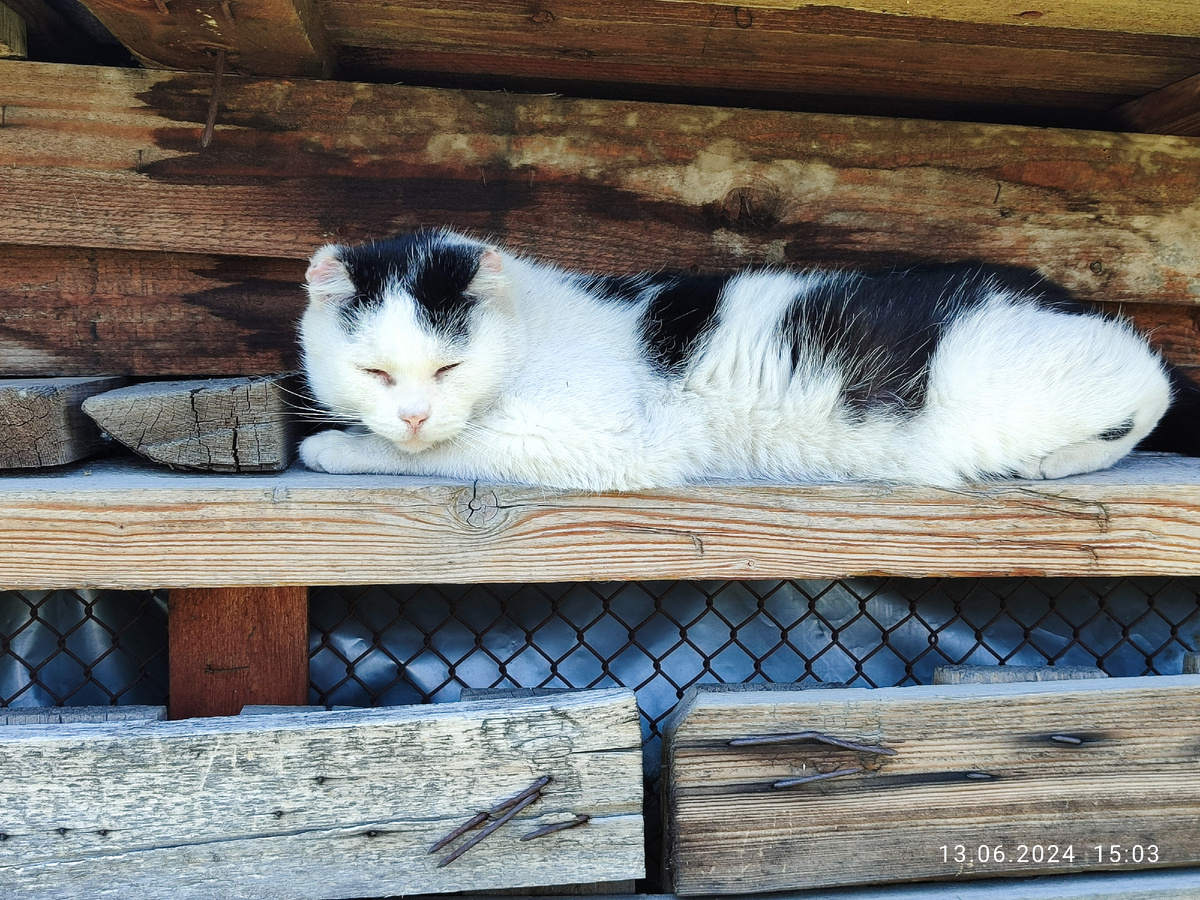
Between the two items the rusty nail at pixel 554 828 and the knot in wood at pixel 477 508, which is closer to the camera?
the rusty nail at pixel 554 828

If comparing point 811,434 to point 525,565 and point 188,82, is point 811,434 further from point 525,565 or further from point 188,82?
point 188,82

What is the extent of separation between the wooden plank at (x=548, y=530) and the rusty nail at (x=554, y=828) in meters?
0.48

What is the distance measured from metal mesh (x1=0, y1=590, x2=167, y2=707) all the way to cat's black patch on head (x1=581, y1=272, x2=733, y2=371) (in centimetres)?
153

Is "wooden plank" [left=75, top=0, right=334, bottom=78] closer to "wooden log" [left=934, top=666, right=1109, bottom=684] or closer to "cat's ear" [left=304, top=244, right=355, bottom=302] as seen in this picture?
"cat's ear" [left=304, top=244, right=355, bottom=302]

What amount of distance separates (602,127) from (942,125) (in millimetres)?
1058

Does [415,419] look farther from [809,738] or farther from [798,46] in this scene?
[798,46]

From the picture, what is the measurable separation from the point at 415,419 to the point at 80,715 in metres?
1.01

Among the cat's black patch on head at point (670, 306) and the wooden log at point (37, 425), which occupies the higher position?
the cat's black patch on head at point (670, 306)

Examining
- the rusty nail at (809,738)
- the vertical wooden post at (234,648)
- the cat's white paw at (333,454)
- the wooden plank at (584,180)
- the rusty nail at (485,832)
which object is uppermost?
the wooden plank at (584,180)

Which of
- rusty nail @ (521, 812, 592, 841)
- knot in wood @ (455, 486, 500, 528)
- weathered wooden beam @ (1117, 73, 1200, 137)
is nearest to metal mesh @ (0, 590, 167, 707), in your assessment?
knot in wood @ (455, 486, 500, 528)

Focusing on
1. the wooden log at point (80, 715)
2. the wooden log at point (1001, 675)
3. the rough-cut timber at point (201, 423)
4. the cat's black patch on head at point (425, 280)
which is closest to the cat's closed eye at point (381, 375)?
the cat's black patch on head at point (425, 280)

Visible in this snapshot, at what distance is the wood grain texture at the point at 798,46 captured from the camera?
1.97m

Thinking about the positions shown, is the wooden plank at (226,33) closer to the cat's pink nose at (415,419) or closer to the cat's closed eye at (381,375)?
the cat's closed eye at (381,375)

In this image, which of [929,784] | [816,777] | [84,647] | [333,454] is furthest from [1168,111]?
[84,647]
